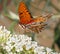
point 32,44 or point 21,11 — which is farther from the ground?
point 21,11

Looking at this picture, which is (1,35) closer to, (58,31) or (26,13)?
(26,13)

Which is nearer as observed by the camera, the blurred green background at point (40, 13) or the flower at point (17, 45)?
the flower at point (17, 45)

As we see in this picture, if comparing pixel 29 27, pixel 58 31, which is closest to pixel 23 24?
pixel 29 27

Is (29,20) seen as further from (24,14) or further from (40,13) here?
(40,13)

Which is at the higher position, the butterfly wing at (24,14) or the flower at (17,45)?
the butterfly wing at (24,14)

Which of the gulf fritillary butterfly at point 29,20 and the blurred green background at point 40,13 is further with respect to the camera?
the blurred green background at point 40,13

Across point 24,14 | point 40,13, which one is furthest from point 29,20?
point 40,13

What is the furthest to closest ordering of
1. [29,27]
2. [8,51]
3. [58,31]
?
[58,31] < [29,27] < [8,51]

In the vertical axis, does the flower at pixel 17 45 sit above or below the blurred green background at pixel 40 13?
below
